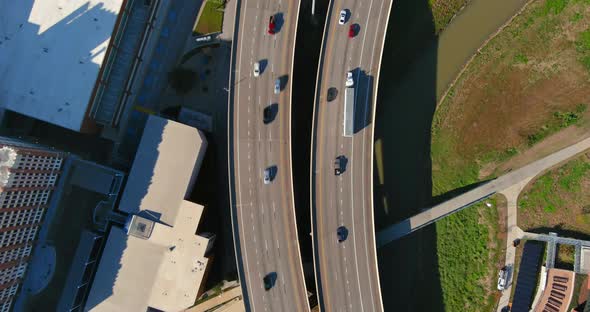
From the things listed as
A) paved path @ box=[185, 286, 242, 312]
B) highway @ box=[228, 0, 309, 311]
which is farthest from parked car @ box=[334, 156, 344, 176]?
paved path @ box=[185, 286, 242, 312]

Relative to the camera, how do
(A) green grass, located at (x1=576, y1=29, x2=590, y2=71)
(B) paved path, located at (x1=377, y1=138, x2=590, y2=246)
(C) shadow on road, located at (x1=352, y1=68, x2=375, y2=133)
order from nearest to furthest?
(C) shadow on road, located at (x1=352, y1=68, x2=375, y2=133) → (B) paved path, located at (x1=377, y1=138, x2=590, y2=246) → (A) green grass, located at (x1=576, y1=29, x2=590, y2=71)

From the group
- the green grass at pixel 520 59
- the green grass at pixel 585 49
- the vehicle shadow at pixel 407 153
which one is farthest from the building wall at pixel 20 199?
the green grass at pixel 585 49

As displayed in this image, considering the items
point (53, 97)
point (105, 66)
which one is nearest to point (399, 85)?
point (105, 66)

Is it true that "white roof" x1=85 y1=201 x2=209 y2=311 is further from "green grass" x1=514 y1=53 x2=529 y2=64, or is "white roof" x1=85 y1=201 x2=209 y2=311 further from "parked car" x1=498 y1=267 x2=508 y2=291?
"green grass" x1=514 y1=53 x2=529 y2=64

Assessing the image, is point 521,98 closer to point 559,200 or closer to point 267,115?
point 559,200

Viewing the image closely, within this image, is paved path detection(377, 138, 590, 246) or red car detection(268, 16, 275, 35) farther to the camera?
paved path detection(377, 138, 590, 246)

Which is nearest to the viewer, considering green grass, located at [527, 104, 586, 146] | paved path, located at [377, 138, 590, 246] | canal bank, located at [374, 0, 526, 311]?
green grass, located at [527, 104, 586, 146]

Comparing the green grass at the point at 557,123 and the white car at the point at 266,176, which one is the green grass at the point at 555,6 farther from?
the white car at the point at 266,176
